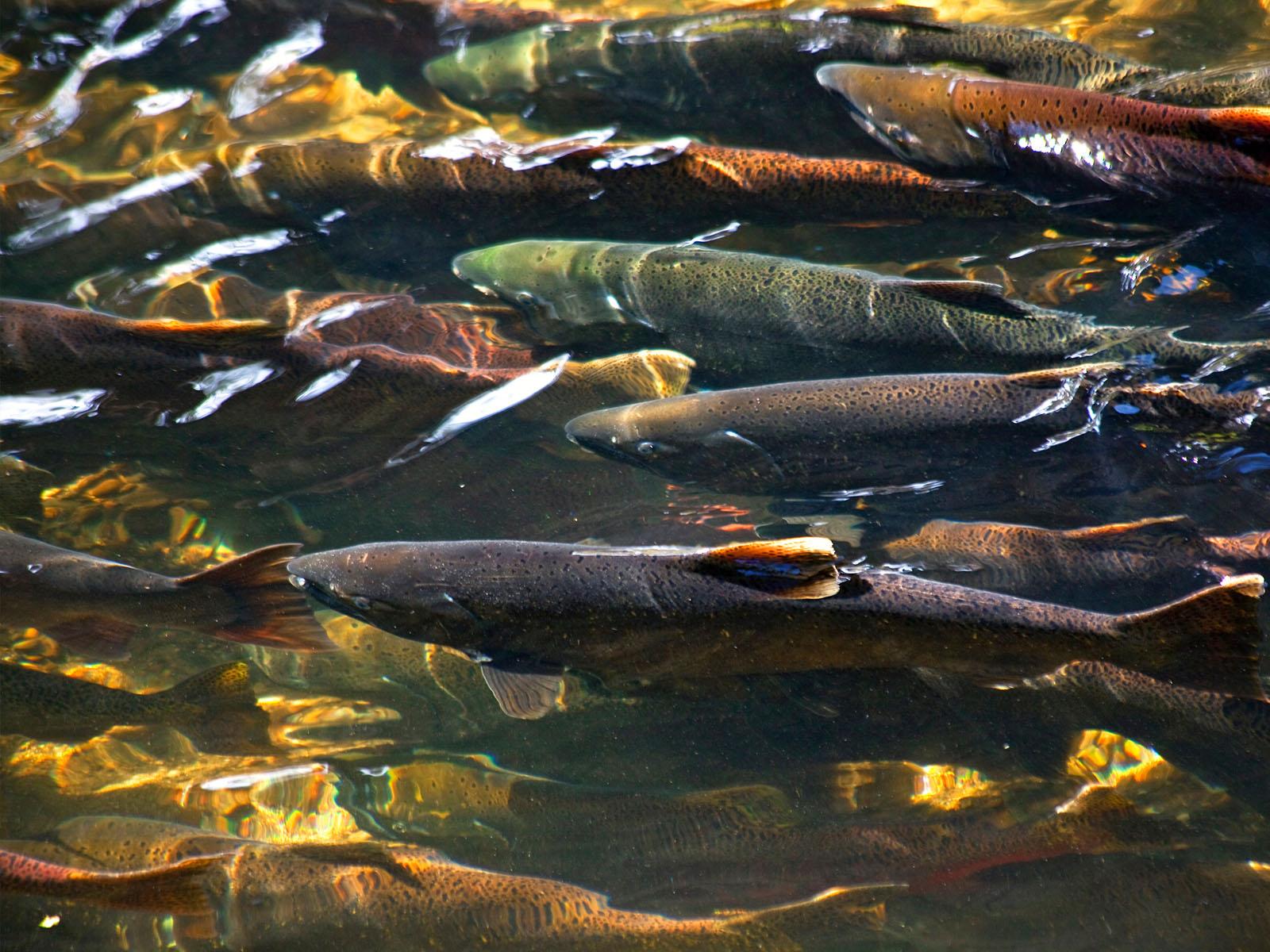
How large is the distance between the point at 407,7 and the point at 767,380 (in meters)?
3.35

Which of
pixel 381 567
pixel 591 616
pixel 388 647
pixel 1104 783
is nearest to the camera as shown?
pixel 591 616

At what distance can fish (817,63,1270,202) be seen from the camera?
10.4ft

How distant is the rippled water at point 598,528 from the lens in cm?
302

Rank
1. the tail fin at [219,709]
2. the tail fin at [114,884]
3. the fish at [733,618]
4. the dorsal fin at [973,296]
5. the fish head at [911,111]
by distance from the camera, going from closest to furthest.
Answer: the fish at [733,618] → the tail fin at [114,884] → the dorsal fin at [973,296] → the tail fin at [219,709] → the fish head at [911,111]

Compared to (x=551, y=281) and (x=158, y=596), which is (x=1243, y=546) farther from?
(x=158, y=596)

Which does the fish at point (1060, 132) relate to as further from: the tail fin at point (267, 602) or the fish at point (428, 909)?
the tail fin at point (267, 602)

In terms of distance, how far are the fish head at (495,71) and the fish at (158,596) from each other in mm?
2924

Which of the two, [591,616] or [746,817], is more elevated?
[591,616]

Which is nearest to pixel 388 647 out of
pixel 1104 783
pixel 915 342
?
pixel 915 342

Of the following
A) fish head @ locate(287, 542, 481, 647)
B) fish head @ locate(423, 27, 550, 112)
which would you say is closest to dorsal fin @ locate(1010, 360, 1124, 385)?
fish head @ locate(287, 542, 481, 647)

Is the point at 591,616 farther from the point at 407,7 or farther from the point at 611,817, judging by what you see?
the point at 407,7

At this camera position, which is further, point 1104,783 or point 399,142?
point 399,142

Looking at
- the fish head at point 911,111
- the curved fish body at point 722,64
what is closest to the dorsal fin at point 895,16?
the curved fish body at point 722,64

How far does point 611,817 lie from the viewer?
11.0 ft
